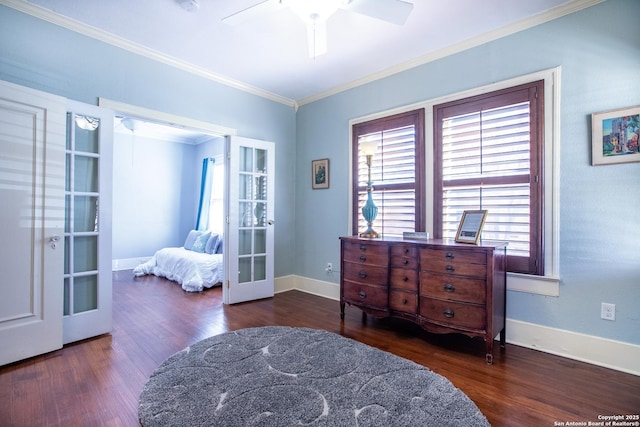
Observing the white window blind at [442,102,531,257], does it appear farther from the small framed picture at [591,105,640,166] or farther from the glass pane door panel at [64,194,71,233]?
the glass pane door panel at [64,194,71,233]

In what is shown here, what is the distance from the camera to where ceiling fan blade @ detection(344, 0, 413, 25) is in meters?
1.89

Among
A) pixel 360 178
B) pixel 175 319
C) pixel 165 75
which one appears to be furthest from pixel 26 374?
pixel 360 178

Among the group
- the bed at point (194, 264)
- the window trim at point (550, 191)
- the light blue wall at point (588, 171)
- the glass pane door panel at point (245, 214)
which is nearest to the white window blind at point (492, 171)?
the window trim at point (550, 191)

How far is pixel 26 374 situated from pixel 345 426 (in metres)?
2.19

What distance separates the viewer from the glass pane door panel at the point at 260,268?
400 centimetres

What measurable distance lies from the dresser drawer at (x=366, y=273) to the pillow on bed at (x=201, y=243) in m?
3.03

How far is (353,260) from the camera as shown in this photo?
10.1 ft

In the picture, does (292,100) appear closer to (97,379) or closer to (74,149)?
(74,149)

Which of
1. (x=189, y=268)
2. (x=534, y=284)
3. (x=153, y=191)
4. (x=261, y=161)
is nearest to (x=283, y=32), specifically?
(x=261, y=161)

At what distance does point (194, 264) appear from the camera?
14.9 feet

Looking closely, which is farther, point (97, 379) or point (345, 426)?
point (97, 379)

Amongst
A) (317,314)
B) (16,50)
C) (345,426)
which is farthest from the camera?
(317,314)

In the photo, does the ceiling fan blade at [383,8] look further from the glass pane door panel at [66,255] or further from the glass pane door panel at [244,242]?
the glass pane door panel at [66,255]

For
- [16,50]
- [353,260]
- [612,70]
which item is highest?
[16,50]
